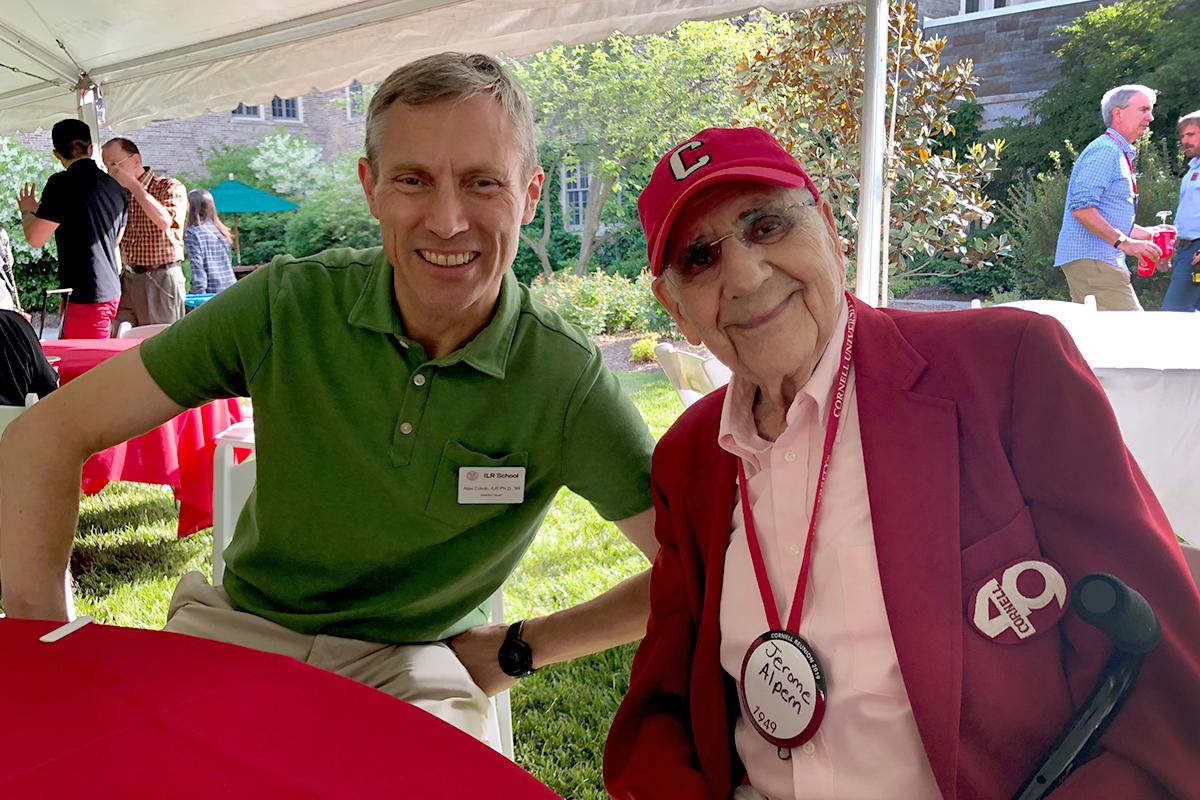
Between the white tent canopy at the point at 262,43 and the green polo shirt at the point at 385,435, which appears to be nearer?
the green polo shirt at the point at 385,435

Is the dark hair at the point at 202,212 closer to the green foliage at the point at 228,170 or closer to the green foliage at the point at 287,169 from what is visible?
the green foliage at the point at 287,169

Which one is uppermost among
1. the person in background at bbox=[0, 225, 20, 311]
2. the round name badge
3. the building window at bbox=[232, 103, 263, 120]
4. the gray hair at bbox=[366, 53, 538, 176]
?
the building window at bbox=[232, 103, 263, 120]

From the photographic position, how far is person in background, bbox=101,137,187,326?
633 centimetres

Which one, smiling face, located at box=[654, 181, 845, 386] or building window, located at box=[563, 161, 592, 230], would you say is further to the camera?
building window, located at box=[563, 161, 592, 230]

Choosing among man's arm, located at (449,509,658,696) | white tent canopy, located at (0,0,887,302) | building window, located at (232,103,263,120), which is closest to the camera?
man's arm, located at (449,509,658,696)

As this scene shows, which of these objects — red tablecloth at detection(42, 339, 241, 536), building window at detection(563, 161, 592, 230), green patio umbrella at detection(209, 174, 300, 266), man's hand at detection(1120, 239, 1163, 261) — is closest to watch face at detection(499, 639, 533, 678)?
red tablecloth at detection(42, 339, 241, 536)

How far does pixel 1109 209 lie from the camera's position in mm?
5184

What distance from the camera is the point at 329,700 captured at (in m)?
1.01

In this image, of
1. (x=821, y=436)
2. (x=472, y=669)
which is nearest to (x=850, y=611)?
(x=821, y=436)

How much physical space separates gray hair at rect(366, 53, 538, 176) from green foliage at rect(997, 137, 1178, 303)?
1045cm

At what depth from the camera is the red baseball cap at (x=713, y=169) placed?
1263 millimetres

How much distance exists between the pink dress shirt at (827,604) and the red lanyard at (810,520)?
0.01 m

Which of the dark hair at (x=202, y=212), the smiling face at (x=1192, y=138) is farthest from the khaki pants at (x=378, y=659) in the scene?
the dark hair at (x=202, y=212)

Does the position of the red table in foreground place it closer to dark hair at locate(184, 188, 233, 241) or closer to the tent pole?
the tent pole
